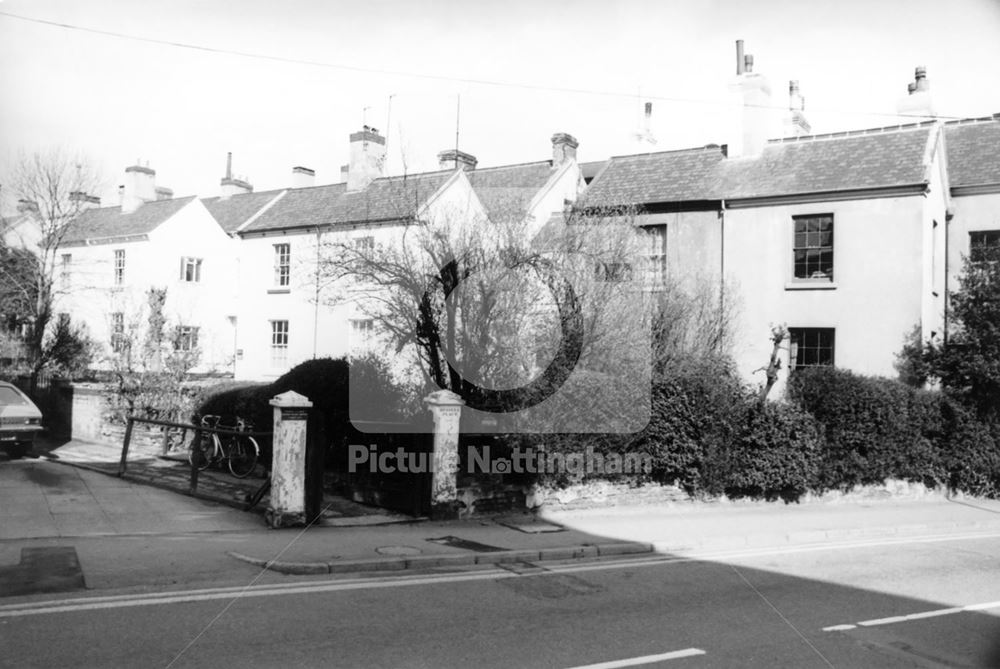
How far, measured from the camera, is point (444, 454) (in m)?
11.9

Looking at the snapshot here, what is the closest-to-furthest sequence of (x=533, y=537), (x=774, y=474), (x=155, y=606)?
(x=155, y=606) → (x=533, y=537) → (x=774, y=474)

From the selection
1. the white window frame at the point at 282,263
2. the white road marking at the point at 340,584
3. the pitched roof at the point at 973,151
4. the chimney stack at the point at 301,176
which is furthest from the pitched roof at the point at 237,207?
the white road marking at the point at 340,584

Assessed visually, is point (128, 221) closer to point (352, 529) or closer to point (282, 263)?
point (282, 263)

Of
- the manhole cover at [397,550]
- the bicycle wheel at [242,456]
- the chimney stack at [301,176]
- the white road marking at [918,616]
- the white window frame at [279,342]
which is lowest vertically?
the white road marking at [918,616]

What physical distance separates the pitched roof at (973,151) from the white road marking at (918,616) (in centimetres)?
1828

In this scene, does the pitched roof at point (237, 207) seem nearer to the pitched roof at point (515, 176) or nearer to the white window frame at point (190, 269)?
the white window frame at point (190, 269)

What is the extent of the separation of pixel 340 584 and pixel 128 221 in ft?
103

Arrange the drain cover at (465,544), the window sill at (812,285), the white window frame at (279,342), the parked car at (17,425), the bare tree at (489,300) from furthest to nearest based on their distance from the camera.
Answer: the white window frame at (279,342) → the window sill at (812,285) → the parked car at (17,425) → the bare tree at (489,300) → the drain cover at (465,544)

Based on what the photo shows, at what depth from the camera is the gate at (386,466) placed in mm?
11961

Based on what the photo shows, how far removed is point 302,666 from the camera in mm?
5559

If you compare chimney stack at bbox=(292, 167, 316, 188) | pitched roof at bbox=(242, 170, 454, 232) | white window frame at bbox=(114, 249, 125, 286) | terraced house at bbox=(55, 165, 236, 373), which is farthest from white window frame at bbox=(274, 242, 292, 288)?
white window frame at bbox=(114, 249, 125, 286)

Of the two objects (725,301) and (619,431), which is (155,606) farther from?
(725,301)

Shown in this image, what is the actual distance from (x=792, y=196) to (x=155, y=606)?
19382 millimetres

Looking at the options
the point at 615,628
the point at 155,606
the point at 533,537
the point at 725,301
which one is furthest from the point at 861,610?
the point at 725,301
